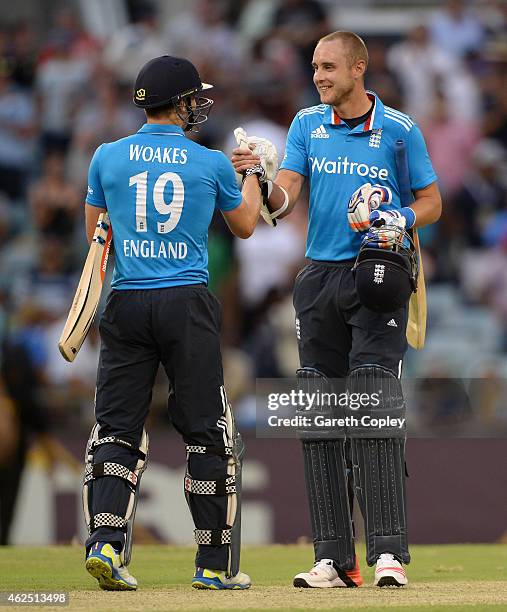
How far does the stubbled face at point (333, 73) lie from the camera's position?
6.55 m

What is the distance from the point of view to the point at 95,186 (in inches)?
246

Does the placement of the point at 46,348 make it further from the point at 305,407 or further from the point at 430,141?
the point at 305,407

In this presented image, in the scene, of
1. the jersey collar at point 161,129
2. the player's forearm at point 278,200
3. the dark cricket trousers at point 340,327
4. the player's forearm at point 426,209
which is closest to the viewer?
the jersey collar at point 161,129

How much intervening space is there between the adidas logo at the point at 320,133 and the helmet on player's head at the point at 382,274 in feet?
1.98

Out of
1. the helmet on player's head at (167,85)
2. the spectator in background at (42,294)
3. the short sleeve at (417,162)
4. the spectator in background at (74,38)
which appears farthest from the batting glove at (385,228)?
the spectator in background at (74,38)

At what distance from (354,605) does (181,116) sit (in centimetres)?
233

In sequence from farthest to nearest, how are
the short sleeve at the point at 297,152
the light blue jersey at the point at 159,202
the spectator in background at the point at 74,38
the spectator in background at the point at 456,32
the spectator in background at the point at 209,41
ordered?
the spectator in background at the point at 74,38 → the spectator in background at the point at 456,32 → the spectator in background at the point at 209,41 → the short sleeve at the point at 297,152 → the light blue jersey at the point at 159,202

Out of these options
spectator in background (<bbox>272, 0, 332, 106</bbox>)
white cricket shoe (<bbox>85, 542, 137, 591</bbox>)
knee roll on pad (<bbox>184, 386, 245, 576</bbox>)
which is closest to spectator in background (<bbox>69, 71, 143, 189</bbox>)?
spectator in background (<bbox>272, 0, 332, 106</bbox>)

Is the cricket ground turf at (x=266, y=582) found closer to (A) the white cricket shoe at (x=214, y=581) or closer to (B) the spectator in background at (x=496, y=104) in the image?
(A) the white cricket shoe at (x=214, y=581)

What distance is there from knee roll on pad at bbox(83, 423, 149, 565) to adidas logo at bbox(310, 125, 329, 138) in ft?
5.52

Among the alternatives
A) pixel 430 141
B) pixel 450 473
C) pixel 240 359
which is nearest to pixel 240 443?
pixel 450 473

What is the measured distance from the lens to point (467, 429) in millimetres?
10555

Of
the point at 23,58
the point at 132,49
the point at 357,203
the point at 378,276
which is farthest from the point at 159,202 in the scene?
the point at 23,58

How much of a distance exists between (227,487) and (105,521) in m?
0.58
